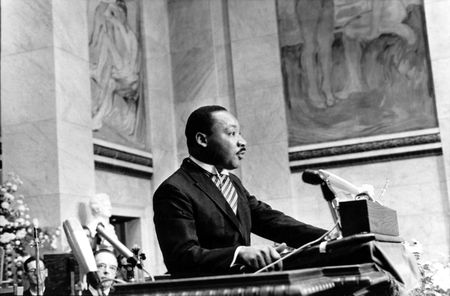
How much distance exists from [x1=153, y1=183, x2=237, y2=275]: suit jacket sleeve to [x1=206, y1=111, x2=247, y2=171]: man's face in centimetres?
34

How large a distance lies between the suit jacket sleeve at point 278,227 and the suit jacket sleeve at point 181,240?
567 mm

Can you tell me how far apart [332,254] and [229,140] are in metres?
0.83

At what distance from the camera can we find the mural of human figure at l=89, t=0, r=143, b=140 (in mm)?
11875

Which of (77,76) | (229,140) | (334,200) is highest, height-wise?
(77,76)

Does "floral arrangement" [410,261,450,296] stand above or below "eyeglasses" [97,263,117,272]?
below

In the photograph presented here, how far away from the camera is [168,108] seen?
1379cm

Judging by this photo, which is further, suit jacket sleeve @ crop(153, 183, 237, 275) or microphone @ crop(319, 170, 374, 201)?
microphone @ crop(319, 170, 374, 201)

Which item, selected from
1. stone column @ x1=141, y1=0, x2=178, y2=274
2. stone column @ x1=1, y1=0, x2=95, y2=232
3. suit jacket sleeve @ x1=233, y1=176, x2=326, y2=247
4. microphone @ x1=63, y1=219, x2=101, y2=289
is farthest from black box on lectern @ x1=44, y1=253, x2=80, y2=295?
stone column @ x1=141, y1=0, x2=178, y2=274

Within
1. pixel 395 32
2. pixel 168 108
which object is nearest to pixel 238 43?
pixel 168 108

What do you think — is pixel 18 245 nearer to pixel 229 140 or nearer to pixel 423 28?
pixel 229 140

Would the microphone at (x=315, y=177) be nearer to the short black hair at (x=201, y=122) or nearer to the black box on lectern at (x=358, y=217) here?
the black box on lectern at (x=358, y=217)

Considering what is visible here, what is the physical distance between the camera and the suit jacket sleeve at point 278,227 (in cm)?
380

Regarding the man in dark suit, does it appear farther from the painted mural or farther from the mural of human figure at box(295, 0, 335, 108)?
the mural of human figure at box(295, 0, 335, 108)

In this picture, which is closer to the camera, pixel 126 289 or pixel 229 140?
pixel 126 289
